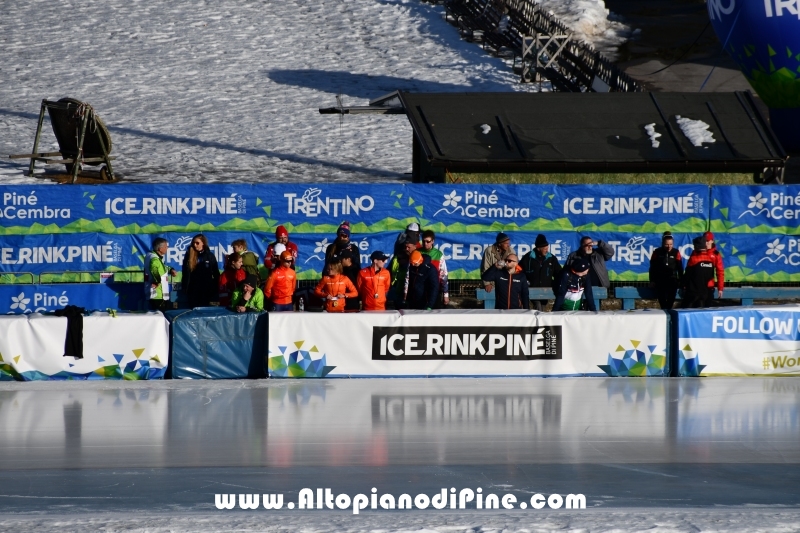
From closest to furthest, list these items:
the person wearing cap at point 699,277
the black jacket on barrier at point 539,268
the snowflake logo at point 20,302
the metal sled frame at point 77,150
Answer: the person wearing cap at point 699,277 → the black jacket on barrier at point 539,268 → the snowflake logo at point 20,302 → the metal sled frame at point 77,150

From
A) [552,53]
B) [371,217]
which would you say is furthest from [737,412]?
[552,53]

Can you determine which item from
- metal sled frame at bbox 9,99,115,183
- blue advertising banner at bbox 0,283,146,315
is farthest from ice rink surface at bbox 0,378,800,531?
metal sled frame at bbox 9,99,115,183

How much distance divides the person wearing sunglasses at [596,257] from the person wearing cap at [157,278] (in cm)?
616

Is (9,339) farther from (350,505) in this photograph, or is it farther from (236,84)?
(236,84)

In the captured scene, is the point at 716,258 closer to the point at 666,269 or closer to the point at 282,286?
the point at 666,269

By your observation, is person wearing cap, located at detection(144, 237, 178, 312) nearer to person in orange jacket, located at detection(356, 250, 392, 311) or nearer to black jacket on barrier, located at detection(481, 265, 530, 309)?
person in orange jacket, located at detection(356, 250, 392, 311)

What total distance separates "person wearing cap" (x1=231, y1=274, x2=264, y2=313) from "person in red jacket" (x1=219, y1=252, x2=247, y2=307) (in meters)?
0.86

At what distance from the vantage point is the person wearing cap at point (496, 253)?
1502cm

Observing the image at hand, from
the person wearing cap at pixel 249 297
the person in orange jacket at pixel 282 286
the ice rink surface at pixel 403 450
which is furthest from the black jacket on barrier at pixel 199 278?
the ice rink surface at pixel 403 450

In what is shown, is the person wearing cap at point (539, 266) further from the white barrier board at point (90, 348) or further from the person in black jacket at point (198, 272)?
the white barrier board at point (90, 348)

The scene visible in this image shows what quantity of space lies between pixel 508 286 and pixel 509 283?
0.05 meters

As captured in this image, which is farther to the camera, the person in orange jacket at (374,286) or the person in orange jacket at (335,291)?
the person in orange jacket at (374,286)

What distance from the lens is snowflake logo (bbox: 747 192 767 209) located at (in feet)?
58.7

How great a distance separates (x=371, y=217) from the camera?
58.0ft
